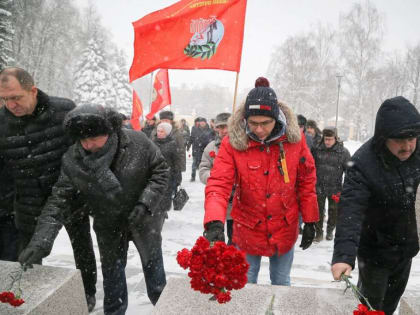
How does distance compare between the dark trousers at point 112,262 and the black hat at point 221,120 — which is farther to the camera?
the black hat at point 221,120

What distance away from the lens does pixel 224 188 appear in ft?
8.09

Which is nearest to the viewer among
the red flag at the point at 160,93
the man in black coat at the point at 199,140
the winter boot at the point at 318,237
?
the winter boot at the point at 318,237

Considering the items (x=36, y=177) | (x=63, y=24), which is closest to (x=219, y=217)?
(x=36, y=177)

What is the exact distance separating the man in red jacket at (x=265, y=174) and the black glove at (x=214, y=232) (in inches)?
10.9

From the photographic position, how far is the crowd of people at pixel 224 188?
2.26 meters

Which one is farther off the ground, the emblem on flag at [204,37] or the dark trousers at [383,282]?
the emblem on flag at [204,37]

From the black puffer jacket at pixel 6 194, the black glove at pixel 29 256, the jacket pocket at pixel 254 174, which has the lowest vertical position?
the black glove at pixel 29 256

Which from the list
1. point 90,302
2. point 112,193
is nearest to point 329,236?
point 90,302

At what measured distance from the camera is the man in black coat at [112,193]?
252cm

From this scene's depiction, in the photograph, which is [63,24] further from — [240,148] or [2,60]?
[240,148]

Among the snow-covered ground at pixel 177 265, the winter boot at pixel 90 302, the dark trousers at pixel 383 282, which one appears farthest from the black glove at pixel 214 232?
the winter boot at pixel 90 302

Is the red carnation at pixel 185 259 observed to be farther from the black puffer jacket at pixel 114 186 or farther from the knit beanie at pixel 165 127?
the knit beanie at pixel 165 127

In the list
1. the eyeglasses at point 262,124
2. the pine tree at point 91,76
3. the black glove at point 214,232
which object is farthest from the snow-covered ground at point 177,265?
the pine tree at point 91,76

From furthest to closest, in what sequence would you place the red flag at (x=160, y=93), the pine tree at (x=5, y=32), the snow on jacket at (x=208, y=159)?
the pine tree at (x=5, y=32) → the red flag at (x=160, y=93) → the snow on jacket at (x=208, y=159)
